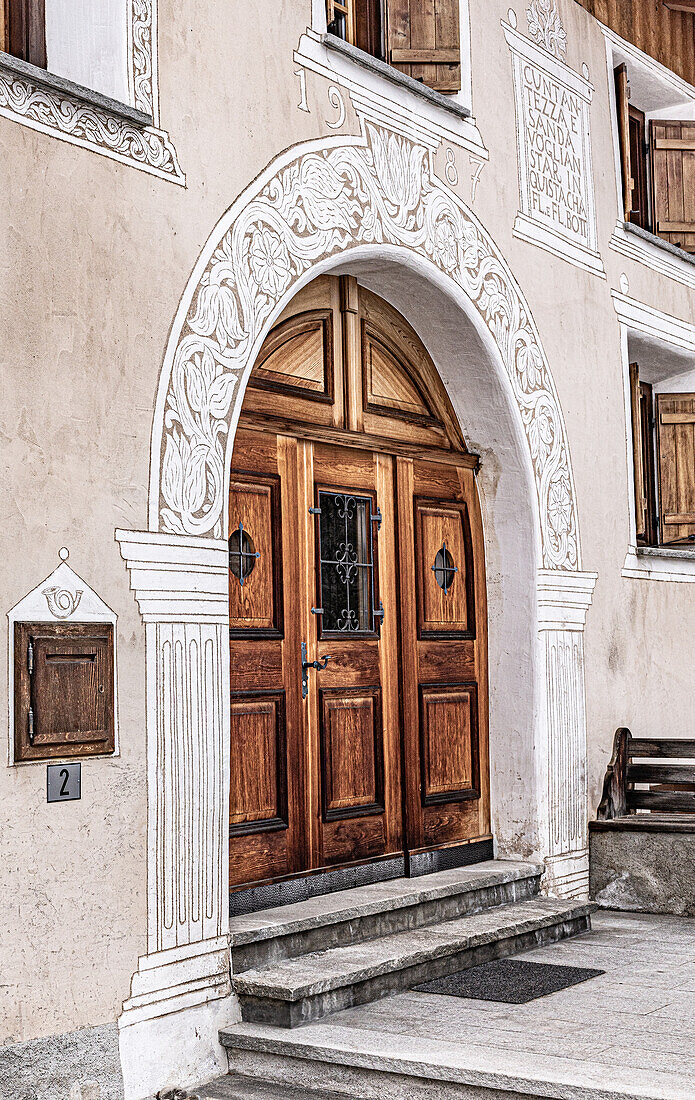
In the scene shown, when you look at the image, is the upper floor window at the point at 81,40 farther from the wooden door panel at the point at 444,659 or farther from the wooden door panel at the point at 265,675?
the wooden door panel at the point at 444,659

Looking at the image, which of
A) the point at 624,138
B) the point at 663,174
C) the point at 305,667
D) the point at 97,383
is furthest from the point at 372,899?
the point at 663,174

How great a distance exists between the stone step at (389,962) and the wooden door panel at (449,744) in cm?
68

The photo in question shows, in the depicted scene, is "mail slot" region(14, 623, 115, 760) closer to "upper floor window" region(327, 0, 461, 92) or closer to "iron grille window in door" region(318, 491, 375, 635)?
"iron grille window in door" region(318, 491, 375, 635)

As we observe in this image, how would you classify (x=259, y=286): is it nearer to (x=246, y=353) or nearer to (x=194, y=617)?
(x=246, y=353)

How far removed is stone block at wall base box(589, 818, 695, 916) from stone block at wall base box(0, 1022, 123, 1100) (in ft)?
12.2

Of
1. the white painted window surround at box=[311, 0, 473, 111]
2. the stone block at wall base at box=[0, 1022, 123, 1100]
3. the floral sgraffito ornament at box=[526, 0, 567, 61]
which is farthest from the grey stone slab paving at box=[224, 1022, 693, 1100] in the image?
the floral sgraffito ornament at box=[526, 0, 567, 61]

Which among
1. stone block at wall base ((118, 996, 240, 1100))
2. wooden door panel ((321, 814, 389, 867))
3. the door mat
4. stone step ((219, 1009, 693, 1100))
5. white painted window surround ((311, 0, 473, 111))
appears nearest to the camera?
stone step ((219, 1009, 693, 1100))

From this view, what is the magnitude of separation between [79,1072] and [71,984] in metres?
0.28

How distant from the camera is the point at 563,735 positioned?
7.20 m

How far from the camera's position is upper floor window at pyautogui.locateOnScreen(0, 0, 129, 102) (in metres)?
4.77

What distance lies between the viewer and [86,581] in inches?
176

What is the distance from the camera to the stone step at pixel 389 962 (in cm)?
482

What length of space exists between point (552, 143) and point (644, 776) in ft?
12.5

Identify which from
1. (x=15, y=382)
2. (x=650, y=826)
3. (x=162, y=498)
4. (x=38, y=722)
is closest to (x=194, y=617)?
(x=162, y=498)
